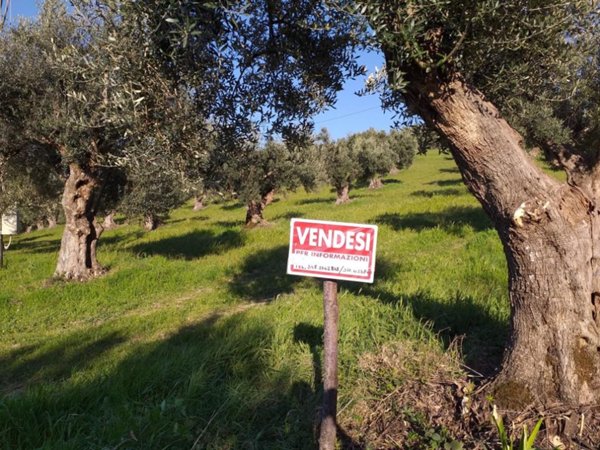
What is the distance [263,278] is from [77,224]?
5491 mm

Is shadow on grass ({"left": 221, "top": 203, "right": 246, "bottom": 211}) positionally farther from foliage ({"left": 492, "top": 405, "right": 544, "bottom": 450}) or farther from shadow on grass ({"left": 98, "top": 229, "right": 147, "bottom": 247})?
foliage ({"left": 492, "top": 405, "right": 544, "bottom": 450})

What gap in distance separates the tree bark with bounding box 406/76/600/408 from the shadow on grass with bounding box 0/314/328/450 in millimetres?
2025

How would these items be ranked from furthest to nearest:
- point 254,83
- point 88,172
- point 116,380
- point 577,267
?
point 88,172
point 254,83
point 116,380
point 577,267

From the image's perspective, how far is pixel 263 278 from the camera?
1212 centimetres

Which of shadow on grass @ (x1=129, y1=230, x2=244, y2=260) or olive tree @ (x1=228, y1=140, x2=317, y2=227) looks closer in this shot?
shadow on grass @ (x1=129, y1=230, x2=244, y2=260)

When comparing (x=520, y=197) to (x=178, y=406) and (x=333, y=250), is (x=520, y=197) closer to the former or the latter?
(x=333, y=250)

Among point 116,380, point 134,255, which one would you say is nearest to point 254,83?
point 116,380

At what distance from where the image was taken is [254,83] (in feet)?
19.0

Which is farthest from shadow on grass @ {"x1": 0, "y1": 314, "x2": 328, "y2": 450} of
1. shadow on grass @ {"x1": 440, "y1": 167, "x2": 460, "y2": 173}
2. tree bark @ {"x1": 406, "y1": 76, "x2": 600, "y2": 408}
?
shadow on grass @ {"x1": 440, "y1": 167, "x2": 460, "y2": 173}

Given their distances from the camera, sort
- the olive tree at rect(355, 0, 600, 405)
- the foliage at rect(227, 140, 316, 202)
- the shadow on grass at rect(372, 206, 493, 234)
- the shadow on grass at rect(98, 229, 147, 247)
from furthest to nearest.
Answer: the foliage at rect(227, 140, 316, 202)
the shadow on grass at rect(98, 229, 147, 247)
the shadow on grass at rect(372, 206, 493, 234)
the olive tree at rect(355, 0, 600, 405)

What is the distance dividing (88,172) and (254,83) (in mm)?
8873

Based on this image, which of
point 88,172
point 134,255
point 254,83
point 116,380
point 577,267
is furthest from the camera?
point 134,255

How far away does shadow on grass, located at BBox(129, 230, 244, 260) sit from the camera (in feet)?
54.5

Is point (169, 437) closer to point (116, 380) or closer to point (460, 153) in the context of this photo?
point (116, 380)
